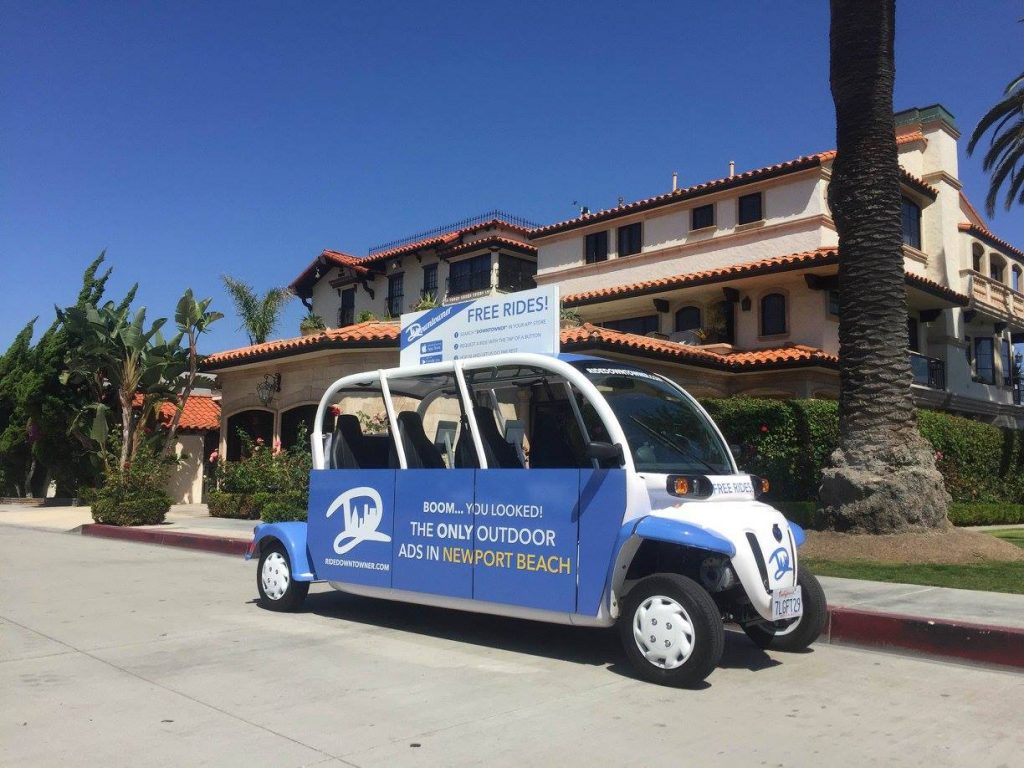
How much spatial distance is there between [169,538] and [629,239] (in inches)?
695

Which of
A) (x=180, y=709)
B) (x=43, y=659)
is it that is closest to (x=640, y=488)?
(x=180, y=709)

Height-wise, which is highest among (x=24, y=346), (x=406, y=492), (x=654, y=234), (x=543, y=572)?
(x=654, y=234)

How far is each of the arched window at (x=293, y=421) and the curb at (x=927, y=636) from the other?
1634 centimetres

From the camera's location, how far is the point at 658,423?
6348mm

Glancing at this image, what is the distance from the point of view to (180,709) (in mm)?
4965

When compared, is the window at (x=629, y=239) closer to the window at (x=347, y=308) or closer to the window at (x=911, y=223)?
the window at (x=911, y=223)

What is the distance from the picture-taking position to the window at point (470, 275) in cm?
3350

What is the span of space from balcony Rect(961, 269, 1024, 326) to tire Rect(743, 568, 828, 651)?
24359 mm

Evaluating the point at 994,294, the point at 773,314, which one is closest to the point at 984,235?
the point at 994,294

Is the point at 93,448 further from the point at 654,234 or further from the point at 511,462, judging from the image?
the point at 511,462

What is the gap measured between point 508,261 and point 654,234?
775 cm

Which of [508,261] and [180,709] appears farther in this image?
[508,261]

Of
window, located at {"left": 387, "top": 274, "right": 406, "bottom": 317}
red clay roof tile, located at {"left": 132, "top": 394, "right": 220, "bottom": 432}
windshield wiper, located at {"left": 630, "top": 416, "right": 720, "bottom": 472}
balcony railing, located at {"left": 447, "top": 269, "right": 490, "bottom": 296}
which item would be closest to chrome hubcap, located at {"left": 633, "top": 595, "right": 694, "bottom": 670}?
windshield wiper, located at {"left": 630, "top": 416, "right": 720, "bottom": 472}

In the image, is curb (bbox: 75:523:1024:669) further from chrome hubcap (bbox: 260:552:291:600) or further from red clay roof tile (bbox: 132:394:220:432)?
red clay roof tile (bbox: 132:394:220:432)
